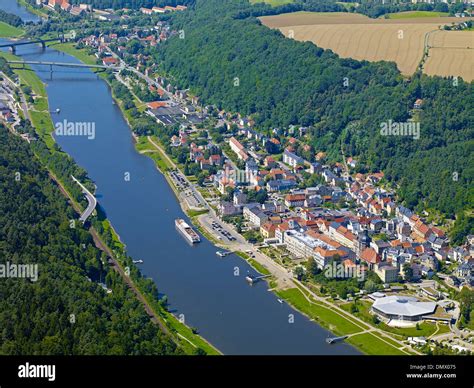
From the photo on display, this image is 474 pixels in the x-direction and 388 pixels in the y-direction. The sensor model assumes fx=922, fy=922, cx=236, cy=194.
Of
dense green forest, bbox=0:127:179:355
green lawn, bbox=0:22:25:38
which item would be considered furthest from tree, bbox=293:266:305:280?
green lawn, bbox=0:22:25:38

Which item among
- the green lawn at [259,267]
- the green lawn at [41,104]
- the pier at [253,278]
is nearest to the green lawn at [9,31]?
the green lawn at [41,104]

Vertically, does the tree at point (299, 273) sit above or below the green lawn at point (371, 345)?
above

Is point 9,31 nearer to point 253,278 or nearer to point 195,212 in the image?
Answer: point 195,212

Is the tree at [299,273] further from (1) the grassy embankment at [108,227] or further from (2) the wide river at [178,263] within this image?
(1) the grassy embankment at [108,227]

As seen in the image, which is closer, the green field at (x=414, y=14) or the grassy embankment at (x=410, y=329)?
the grassy embankment at (x=410, y=329)

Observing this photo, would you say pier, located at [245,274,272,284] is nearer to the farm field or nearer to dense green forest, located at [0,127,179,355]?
dense green forest, located at [0,127,179,355]

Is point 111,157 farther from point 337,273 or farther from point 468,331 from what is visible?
point 468,331

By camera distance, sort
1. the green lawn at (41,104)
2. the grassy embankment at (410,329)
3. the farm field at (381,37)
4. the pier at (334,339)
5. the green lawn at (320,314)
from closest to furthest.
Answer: the pier at (334,339), the grassy embankment at (410,329), the green lawn at (320,314), the farm field at (381,37), the green lawn at (41,104)

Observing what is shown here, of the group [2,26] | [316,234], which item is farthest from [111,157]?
[2,26]

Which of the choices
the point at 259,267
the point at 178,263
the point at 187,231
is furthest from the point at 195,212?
the point at 259,267
